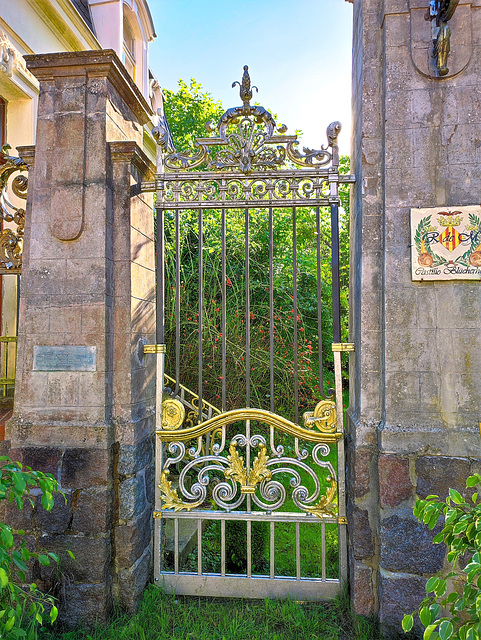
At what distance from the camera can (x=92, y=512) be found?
2.99 meters

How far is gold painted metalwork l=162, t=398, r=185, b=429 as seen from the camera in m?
3.22

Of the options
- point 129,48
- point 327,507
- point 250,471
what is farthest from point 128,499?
point 129,48

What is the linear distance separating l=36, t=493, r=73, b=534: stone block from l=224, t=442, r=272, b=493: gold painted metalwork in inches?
40.5

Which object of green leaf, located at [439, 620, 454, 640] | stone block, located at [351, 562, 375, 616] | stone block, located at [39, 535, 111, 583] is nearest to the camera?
green leaf, located at [439, 620, 454, 640]

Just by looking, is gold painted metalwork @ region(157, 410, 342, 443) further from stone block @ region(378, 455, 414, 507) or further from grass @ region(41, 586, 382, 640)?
grass @ region(41, 586, 382, 640)

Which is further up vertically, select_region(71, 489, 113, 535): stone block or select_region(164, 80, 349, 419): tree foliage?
select_region(164, 80, 349, 419): tree foliage

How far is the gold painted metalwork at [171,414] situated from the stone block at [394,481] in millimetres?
1341

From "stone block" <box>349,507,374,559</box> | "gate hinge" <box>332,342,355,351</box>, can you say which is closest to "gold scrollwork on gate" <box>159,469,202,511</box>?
"stone block" <box>349,507,374,559</box>

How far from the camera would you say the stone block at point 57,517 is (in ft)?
9.83

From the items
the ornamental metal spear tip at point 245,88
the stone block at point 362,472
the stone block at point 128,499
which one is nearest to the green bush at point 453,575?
the stone block at point 362,472

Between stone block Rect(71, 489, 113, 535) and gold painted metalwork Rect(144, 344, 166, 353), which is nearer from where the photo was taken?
stone block Rect(71, 489, 113, 535)

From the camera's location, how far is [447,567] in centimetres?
270

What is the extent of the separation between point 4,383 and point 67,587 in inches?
68.6

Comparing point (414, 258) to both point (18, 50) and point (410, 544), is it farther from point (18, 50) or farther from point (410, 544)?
point (18, 50)
